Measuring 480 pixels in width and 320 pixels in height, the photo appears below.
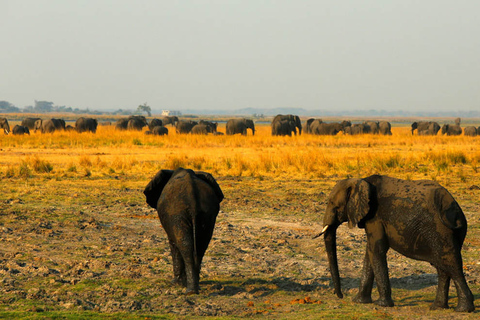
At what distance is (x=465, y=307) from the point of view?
621 centimetres

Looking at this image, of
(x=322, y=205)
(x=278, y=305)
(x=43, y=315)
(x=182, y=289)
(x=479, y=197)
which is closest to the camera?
(x=43, y=315)

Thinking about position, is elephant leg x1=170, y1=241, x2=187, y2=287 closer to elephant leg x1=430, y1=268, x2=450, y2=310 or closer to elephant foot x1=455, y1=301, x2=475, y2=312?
elephant leg x1=430, y1=268, x2=450, y2=310

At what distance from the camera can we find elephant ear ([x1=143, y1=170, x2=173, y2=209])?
765cm

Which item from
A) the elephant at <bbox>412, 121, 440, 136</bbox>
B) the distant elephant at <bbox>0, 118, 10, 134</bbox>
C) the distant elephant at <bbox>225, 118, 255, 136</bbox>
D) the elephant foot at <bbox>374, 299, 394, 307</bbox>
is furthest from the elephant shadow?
the elephant at <bbox>412, 121, 440, 136</bbox>

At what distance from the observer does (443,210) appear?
6.24m

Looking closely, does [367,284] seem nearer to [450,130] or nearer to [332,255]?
[332,255]

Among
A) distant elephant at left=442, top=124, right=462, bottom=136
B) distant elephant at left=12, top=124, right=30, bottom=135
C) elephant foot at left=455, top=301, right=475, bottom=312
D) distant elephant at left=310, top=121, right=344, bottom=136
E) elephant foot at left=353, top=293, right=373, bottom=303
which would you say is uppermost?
elephant foot at left=455, top=301, right=475, bottom=312

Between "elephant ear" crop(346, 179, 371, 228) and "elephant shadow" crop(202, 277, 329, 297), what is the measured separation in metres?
1.38

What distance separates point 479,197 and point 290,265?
8.59 meters

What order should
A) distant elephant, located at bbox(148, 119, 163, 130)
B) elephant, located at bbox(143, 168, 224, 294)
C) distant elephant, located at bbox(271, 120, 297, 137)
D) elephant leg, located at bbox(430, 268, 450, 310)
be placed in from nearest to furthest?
elephant leg, located at bbox(430, 268, 450, 310), elephant, located at bbox(143, 168, 224, 294), distant elephant, located at bbox(271, 120, 297, 137), distant elephant, located at bbox(148, 119, 163, 130)

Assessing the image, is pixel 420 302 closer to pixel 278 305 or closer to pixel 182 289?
pixel 278 305

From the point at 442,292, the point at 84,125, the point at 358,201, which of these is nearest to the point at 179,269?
the point at 358,201

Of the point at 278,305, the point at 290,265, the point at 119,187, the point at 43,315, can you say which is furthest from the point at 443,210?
the point at 119,187

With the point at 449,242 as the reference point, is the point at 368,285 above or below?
below
